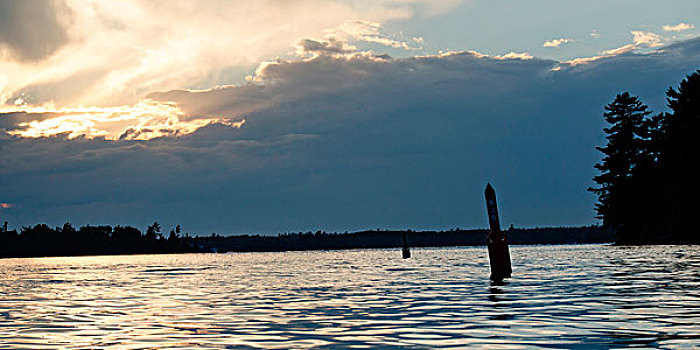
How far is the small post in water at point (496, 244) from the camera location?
118 feet

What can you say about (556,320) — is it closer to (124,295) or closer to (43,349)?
(43,349)

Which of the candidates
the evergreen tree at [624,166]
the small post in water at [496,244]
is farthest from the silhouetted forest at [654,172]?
the small post in water at [496,244]

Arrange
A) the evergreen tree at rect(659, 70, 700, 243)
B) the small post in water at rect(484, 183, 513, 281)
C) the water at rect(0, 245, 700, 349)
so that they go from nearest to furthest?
the water at rect(0, 245, 700, 349) → the small post in water at rect(484, 183, 513, 281) → the evergreen tree at rect(659, 70, 700, 243)

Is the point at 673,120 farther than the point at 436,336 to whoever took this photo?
Yes

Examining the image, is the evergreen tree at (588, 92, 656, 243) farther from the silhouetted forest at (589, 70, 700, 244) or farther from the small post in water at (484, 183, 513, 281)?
the small post in water at (484, 183, 513, 281)

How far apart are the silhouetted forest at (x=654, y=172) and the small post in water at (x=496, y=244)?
50.4 m

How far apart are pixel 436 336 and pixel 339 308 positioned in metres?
7.73

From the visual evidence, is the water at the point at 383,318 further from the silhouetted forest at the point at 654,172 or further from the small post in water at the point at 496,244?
the silhouetted forest at the point at 654,172

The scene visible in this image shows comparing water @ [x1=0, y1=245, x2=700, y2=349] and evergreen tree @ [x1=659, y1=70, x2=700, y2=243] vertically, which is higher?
evergreen tree @ [x1=659, y1=70, x2=700, y2=243]

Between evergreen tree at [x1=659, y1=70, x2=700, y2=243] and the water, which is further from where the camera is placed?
evergreen tree at [x1=659, y1=70, x2=700, y2=243]

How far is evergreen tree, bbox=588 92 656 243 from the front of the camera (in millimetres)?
98188

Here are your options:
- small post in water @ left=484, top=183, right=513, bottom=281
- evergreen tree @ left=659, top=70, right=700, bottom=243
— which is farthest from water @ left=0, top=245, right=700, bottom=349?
evergreen tree @ left=659, top=70, right=700, bottom=243

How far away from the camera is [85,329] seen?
18984 mm

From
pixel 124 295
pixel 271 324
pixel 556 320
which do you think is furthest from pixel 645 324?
pixel 124 295
